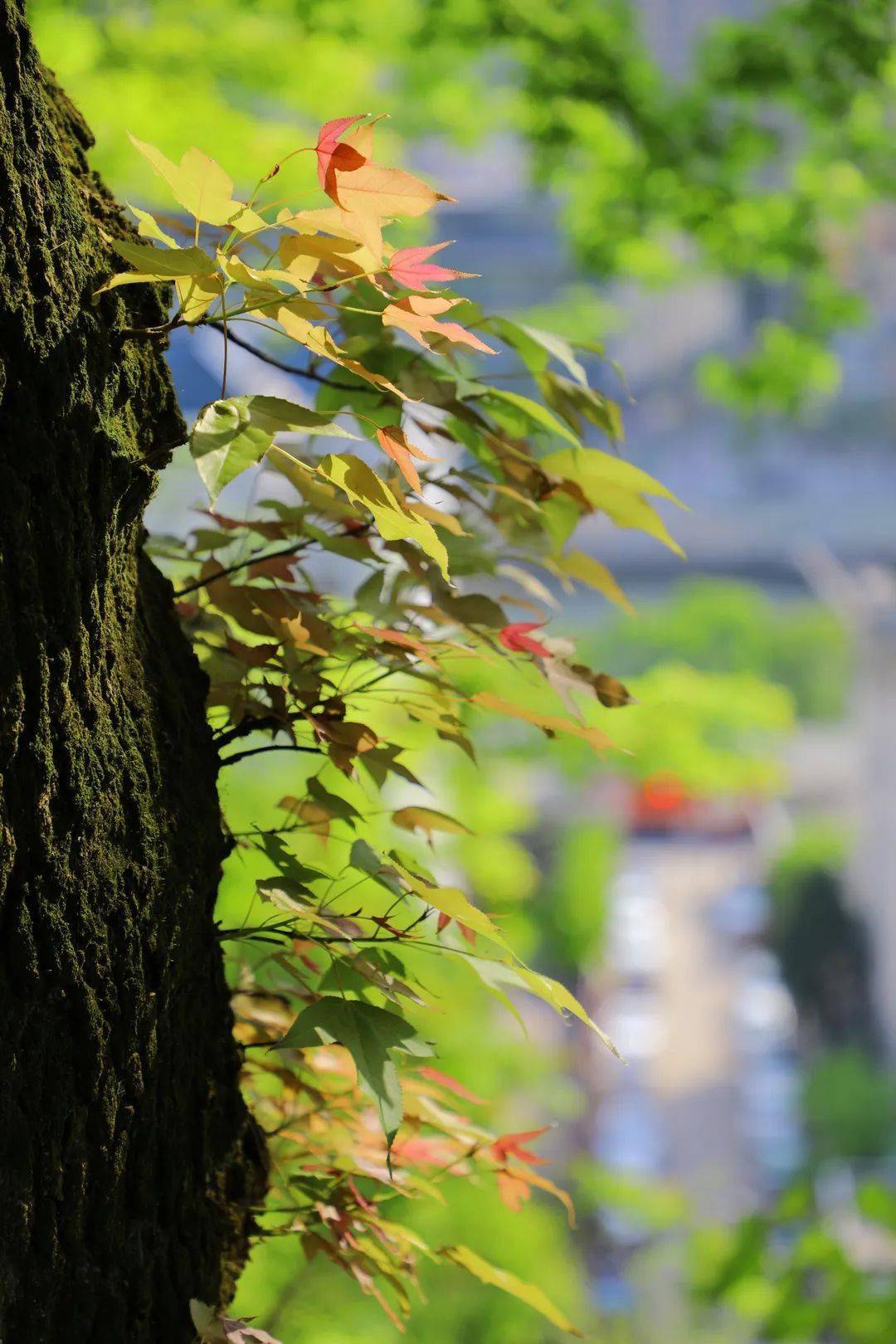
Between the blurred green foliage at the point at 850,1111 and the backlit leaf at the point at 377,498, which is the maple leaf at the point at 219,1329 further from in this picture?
the blurred green foliage at the point at 850,1111

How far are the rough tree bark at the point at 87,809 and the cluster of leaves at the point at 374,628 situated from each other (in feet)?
0.07

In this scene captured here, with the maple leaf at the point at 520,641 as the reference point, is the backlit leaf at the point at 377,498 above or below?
below

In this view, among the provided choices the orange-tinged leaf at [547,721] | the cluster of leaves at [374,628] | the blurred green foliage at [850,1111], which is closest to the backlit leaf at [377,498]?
the cluster of leaves at [374,628]

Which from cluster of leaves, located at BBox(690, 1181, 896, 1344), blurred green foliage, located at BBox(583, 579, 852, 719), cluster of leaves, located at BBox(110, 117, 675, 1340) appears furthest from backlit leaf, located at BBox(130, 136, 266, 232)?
blurred green foliage, located at BBox(583, 579, 852, 719)

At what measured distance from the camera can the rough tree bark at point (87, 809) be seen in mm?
300

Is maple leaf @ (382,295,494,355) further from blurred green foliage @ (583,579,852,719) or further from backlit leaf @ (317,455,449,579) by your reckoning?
blurred green foliage @ (583,579,852,719)

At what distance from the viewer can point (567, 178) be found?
2188 millimetres

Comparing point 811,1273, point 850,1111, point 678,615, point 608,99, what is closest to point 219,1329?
point 811,1273

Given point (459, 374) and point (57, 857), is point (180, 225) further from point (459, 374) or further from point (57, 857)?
point (57, 857)

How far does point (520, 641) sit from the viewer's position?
42cm

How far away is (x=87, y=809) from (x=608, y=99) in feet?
6.31

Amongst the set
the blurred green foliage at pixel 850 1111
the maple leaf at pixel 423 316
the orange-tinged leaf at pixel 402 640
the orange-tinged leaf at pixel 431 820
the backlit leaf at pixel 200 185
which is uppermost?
the blurred green foliage at pixel 850 1111

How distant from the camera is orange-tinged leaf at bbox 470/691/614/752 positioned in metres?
0.40

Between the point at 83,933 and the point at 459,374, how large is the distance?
8.1 inches
